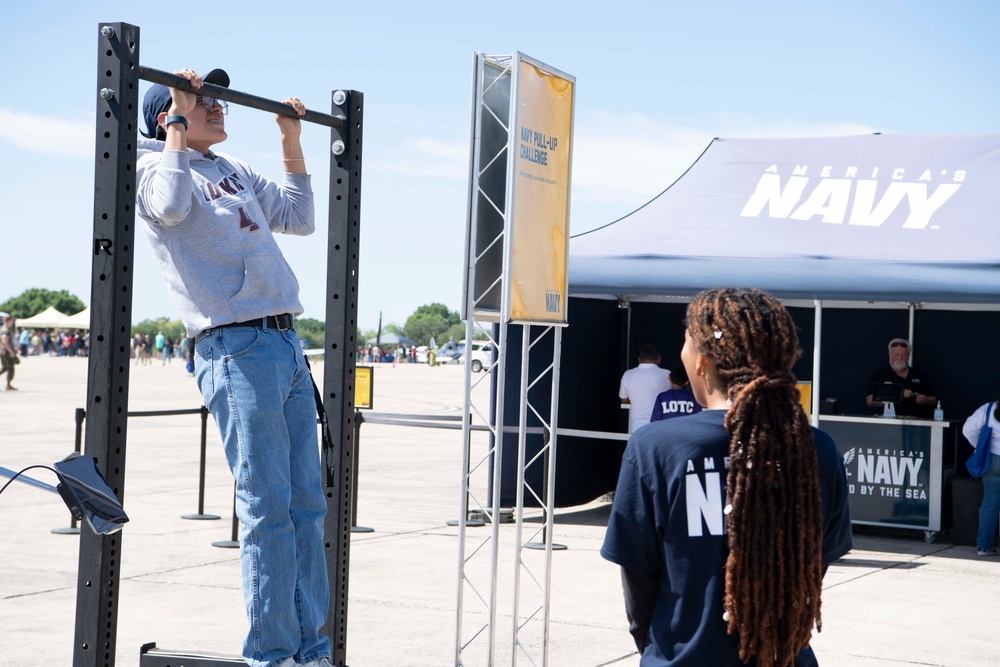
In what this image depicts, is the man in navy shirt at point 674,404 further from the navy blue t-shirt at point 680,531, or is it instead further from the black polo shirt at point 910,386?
the navy blue t-shirt at point 680,531

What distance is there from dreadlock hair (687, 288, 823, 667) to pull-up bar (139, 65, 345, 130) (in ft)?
6.36

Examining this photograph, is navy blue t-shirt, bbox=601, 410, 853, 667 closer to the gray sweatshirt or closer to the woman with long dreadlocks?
the woman with long dreadlocks

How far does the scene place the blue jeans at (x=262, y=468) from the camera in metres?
3.52

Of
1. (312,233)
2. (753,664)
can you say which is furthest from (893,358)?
(753,664)

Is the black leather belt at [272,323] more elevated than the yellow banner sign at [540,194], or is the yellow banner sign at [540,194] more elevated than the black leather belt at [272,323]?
the yellow banner sign at [540,194]

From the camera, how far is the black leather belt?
11.8 feet

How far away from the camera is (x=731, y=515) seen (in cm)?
234

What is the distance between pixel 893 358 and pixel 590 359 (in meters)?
3.16

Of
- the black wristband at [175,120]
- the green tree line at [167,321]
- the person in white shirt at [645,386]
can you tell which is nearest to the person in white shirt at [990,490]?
the person in white shirt at [645,386]

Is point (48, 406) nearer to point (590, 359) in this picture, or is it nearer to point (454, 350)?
point (590, 359)

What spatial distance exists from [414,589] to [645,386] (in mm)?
4143

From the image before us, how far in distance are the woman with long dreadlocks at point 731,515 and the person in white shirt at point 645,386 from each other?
8460mm

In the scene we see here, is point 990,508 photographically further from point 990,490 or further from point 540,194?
point 540,194

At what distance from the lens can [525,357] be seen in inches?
221
